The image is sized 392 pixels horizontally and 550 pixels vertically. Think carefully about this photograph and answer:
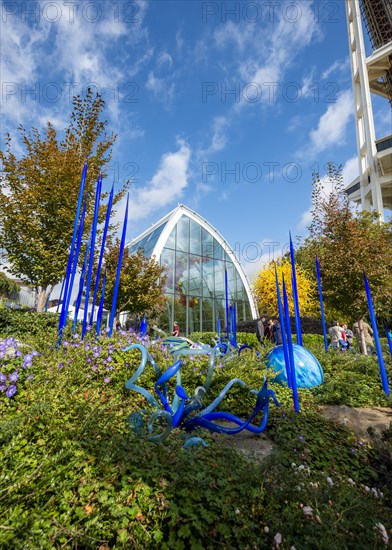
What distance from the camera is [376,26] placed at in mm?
31469

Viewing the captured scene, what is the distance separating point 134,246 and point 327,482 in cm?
2342

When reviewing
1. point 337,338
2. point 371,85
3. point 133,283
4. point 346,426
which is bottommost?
point 346,426

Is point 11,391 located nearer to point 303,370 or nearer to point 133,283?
point 303,370

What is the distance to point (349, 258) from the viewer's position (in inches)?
375

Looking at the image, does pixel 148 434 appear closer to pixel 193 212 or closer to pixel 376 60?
pixel 193 212

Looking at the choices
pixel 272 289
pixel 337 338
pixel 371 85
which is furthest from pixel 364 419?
pixel 371 85

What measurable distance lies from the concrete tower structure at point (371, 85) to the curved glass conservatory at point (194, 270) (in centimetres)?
1480

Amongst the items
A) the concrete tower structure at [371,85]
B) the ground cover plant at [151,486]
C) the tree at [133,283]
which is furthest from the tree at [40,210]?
the concrete tower structure at [371,85]

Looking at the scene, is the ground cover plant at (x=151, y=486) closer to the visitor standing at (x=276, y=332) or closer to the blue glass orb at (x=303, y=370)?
the blue glass orb at (x=303, y=370)

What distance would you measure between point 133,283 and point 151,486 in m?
11.7

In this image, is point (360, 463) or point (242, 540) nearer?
point (242, 540)

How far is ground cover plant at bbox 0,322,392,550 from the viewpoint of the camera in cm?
157

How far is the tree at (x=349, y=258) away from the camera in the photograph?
9.52 m

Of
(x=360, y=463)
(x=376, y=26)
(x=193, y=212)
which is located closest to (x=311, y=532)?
(x=360, y=463)
